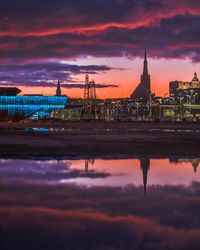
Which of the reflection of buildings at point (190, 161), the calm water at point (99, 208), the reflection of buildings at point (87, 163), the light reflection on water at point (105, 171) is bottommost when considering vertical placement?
the reflection of buildings at point (190, 161)

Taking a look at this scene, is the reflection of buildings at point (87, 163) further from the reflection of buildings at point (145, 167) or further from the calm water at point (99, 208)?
the reflection of buildings at point (145, 167)

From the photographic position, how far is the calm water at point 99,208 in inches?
358

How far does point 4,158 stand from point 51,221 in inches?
643

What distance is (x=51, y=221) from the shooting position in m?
10.6

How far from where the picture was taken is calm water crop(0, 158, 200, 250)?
9086 mm

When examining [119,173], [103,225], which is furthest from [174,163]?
[103,225]

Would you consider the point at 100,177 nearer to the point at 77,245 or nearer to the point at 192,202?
the point at 192,202

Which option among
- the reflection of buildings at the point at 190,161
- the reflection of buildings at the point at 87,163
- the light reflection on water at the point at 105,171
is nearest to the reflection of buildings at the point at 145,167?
the light reflection on water at the point at 105,171

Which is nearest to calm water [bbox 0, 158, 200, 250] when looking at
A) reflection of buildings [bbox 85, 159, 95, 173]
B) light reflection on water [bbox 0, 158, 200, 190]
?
light reflection on water [bbox 0, 158, 200, 190]

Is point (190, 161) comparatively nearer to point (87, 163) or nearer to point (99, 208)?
point (87, 163)

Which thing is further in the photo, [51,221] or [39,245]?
[51,221]

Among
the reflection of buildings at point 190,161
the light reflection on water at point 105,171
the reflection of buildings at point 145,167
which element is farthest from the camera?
the reflection of buildings at point 190,161

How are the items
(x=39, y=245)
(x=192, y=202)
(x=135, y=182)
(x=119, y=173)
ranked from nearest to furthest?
1. (x=39, y=245)
2. (x=192, y=202)
3. (x=135, y=182)
4. (x=119, y=173)

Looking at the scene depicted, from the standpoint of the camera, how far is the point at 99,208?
12.2 m
